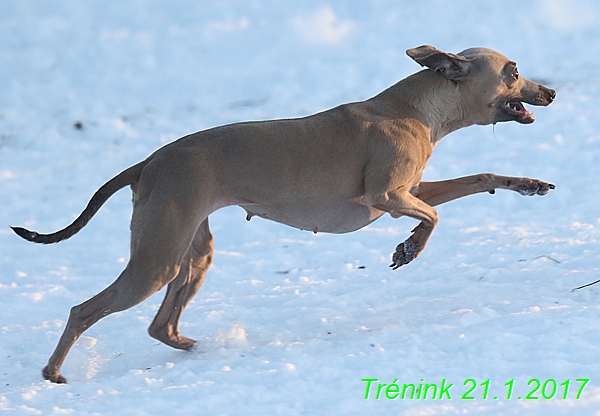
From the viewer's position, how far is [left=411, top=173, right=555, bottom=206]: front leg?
5488 mm

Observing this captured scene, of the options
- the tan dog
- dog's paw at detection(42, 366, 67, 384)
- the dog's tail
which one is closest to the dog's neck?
the tan dog

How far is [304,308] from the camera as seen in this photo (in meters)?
5.96

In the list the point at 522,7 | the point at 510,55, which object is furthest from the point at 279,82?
the point at 522,7

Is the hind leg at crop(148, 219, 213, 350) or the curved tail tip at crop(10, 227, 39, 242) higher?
the curved tail tip at crop(10, 227, 39, 242)

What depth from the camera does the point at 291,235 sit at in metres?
7.77

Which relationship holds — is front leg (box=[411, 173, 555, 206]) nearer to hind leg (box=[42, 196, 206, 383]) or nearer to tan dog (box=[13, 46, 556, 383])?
tan dog (box=[13, 46, 556, 383])

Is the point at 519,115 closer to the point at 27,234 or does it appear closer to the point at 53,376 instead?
the point at 27,234

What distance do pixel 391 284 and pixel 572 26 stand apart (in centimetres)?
811

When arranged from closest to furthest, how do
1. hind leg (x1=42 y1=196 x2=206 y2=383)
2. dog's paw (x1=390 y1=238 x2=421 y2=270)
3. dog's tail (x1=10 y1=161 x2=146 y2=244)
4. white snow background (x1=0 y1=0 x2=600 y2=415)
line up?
white snow background (x1=0 y1=0 x2=600 y2=415)
hind leg (x1=42 y1=196 x2=206 y2=383)
dog's tail (x1=10 y1=161 x2=146 y2=244)
dog's paw (x1=390 y1=238 x2=421 y2=270)

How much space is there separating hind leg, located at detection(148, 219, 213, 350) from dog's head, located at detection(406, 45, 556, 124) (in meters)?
1.79

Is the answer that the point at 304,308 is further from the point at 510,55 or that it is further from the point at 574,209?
the point at 510,55

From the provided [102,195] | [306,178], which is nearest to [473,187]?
[306,178]

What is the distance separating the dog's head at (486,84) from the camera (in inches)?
214

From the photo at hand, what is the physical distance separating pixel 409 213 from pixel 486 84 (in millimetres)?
986
